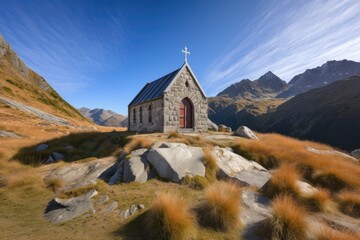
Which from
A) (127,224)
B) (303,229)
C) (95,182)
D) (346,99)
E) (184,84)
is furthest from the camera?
(346,99)

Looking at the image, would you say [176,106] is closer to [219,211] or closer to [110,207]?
[110,207]

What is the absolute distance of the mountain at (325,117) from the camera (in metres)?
82.3

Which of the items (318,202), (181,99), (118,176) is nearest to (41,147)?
(118,176)

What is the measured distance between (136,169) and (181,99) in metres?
12.3

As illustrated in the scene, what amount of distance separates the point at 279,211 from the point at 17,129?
1001 inches

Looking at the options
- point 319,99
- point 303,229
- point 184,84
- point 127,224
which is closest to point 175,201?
point 127,224

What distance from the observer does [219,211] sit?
18.9ft

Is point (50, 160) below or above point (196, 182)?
above

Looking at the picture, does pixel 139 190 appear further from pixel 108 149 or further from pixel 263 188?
pixel 108 149

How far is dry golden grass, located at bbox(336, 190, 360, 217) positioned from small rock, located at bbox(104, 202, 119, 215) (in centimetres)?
816

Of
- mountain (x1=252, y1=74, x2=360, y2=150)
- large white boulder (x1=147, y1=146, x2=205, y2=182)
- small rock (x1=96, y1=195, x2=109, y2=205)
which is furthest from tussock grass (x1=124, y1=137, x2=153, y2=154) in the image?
mountain (x1=252, y1=74, x2=360, y2=150)

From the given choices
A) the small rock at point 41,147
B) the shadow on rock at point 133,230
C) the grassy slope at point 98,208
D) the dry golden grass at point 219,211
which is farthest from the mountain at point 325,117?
the small rock at point 41,147

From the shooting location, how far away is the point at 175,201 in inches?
217

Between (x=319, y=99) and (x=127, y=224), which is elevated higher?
(x=319, y=99)
